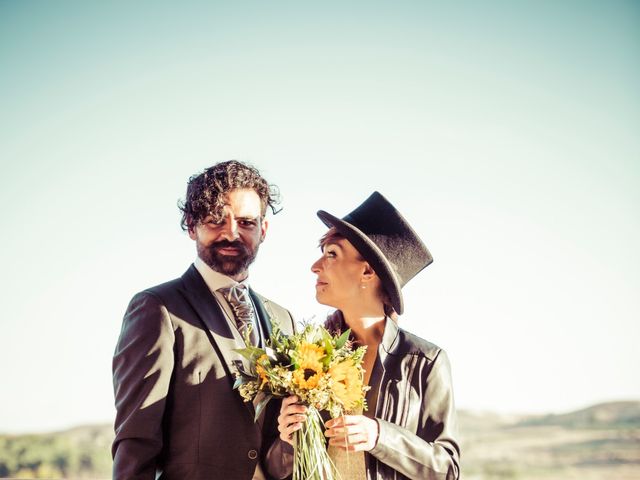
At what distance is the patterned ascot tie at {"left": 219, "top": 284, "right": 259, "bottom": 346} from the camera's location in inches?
135

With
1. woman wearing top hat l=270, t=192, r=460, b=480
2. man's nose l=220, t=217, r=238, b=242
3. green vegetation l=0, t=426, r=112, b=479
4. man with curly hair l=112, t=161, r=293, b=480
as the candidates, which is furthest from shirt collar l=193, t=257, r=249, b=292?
Answer: green vegetation l=0, t=426, r=112, b=479

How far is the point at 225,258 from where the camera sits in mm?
3455

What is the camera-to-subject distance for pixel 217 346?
3.15 meters

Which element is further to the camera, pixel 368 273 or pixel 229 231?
pixel 368 273

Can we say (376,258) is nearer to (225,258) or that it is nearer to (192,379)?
(225,258)

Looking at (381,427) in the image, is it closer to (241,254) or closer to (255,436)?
(255,436)

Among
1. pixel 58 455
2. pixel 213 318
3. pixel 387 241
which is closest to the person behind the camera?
pixel 213 318

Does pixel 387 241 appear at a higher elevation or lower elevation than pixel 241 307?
higher

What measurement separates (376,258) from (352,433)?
0.96 m

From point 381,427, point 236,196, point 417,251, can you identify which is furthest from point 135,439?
point 417,251

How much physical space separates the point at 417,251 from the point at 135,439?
175 cm

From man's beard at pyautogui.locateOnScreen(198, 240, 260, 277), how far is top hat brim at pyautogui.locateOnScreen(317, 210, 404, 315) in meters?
0.53

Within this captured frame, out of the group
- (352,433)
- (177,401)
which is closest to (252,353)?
(177,401)

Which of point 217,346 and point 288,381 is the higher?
point 217,346
